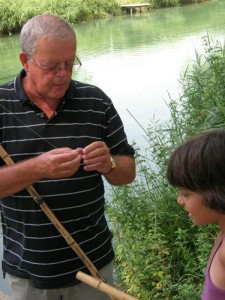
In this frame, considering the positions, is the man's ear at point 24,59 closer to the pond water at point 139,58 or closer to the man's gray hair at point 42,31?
the man's gray hair at point 42,31

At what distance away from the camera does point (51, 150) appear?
5.14 feet

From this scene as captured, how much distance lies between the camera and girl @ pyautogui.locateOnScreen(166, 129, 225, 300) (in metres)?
1.22

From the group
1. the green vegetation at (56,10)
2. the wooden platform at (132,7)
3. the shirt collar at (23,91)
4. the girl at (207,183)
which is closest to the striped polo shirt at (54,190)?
the shirt collar at (23,91)

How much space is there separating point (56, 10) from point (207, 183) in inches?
720

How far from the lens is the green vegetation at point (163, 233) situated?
2.76 m

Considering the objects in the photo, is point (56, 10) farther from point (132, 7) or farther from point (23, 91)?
point (23, 91)

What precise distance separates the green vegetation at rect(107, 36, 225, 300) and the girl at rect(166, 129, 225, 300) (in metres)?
1.21

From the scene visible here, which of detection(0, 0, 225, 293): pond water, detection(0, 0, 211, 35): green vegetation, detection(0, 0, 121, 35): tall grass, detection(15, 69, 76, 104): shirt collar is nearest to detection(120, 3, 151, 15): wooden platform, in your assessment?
detection(0, 0, 211, 35): green vegetation

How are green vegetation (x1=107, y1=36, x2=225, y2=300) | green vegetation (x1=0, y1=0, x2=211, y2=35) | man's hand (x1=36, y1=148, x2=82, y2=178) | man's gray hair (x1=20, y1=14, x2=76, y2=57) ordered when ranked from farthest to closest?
green vegetation (x1=0, y1=0, x2=211, y2=35) < green vegetation (x1=107, y1=36, x2=225, y2=300) < man's gray hair (x1=20, y1=14, x2=76, y2=57) < man's hand (x1=36, y1=148, x2=82, y2=178)

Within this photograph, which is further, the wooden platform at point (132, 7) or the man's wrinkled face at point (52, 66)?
the wooden platform at point (132, 7)

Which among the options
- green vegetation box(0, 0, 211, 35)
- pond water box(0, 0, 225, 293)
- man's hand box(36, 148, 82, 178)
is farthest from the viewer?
green vegetation box(0, 0, 211, 35)

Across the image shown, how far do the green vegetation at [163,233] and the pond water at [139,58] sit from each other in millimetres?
570

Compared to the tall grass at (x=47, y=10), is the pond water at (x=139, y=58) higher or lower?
lower

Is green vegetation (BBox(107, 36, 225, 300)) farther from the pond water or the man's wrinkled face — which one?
the man's wrinkled face
